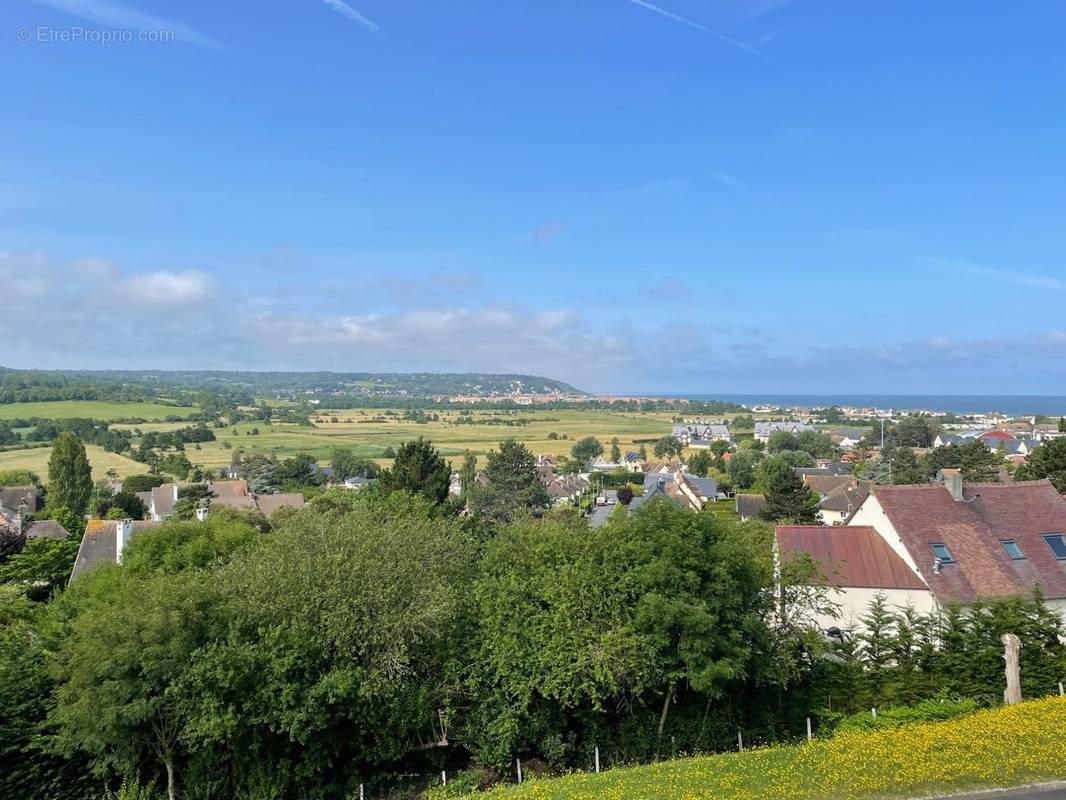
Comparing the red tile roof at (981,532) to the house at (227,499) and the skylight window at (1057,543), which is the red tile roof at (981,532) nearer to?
the skylight window at (1057,543)

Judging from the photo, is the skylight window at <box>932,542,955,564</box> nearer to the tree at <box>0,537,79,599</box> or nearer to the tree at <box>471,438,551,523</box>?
the tree at <box>0,537,79,599</box>

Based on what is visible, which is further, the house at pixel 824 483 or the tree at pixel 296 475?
the tree at pixel 296 475

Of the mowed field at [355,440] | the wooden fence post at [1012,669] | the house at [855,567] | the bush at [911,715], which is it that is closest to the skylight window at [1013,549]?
the house at [855,567]

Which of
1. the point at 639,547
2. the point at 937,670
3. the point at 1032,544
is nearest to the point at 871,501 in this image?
the point at 1032,544

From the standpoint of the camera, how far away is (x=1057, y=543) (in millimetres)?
24859

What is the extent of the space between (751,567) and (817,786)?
648 cm

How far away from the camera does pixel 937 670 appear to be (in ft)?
61.4

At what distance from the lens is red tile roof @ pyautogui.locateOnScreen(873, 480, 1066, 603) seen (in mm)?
23172

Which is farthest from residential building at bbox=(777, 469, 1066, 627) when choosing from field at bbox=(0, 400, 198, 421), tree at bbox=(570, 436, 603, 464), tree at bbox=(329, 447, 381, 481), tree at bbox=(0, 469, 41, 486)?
field at bbox=(0, 400, 198, 421)

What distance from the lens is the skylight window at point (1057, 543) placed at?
24438mm

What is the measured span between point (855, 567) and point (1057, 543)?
6.98m

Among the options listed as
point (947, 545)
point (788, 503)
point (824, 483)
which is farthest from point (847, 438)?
point (947, 545)

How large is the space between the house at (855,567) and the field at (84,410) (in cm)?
17537

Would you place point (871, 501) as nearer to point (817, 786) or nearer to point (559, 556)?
point (559, 556)
